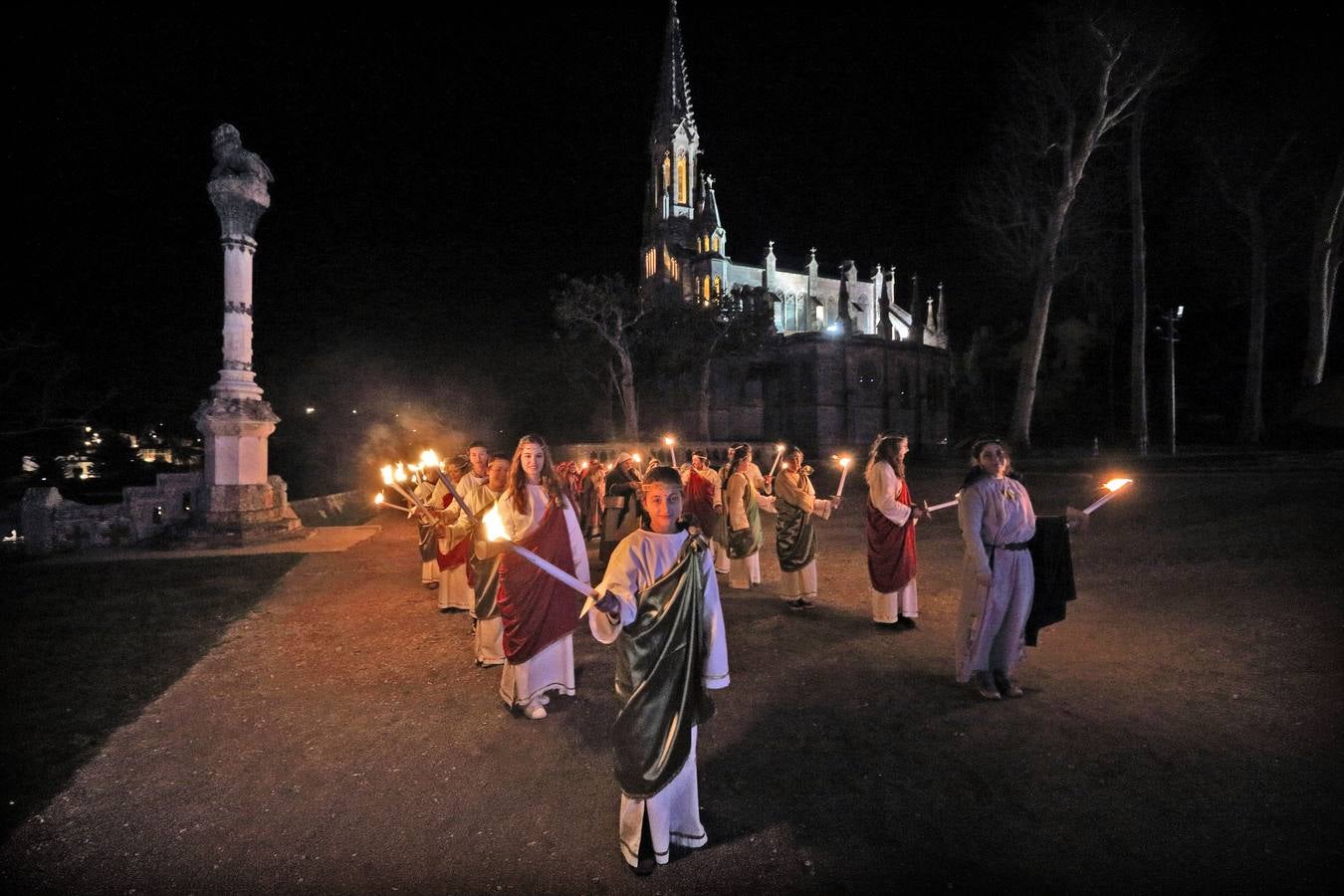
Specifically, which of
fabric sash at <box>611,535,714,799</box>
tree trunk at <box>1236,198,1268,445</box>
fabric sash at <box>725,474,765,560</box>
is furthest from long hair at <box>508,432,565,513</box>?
tree trunk at <box>1236,198,1268,445</box>

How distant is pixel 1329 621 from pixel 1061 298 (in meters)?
41.4

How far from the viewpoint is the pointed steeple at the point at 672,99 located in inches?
2389

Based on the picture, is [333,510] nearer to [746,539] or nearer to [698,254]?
[746,539]

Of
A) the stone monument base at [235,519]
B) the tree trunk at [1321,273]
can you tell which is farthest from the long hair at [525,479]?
the tree trunk at [1321,273]

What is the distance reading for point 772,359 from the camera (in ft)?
149

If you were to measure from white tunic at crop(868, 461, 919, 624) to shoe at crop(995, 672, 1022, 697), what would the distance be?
6.06 ft

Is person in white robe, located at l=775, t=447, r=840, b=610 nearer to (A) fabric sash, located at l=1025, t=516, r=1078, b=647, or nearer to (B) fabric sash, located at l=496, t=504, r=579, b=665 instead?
(A) fabric sash, located at l=1025, t=516, r=1078, b=647

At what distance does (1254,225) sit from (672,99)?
49391 mm

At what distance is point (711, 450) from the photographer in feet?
98.7

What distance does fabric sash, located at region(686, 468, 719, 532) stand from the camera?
29.3 feet

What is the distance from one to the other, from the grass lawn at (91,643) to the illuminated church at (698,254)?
152ft

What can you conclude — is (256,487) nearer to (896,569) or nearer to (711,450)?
(896,569)

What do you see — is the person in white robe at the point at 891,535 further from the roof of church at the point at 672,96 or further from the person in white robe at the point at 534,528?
the roof of church at the point at 672,96

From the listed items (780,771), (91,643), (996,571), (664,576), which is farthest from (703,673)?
(91,643)
